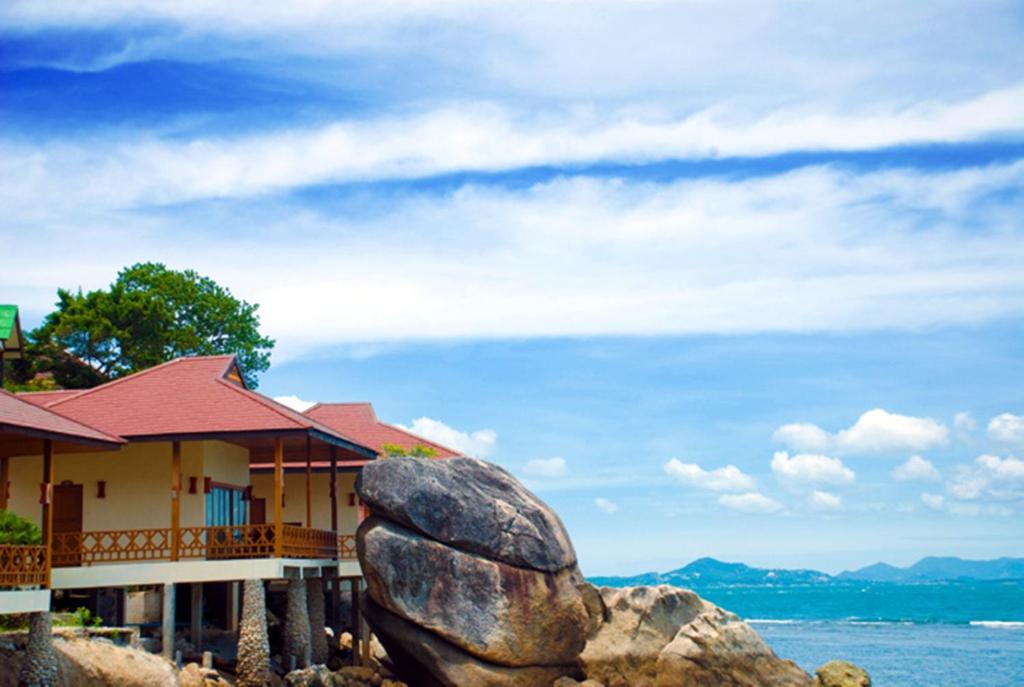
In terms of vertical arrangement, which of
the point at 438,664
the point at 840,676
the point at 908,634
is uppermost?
the point at 438,664

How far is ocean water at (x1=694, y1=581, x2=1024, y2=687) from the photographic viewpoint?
55.1 meters

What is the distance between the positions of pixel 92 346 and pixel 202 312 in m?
6.32

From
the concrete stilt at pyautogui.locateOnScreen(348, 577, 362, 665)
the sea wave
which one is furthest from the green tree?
Result: the sea wave

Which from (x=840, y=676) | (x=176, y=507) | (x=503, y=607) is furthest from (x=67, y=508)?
(x=840, y=676)

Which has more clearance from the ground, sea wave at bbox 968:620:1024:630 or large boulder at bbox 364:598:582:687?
large boulder at bbox 364:598:582:687

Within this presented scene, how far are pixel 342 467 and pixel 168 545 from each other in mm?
11899

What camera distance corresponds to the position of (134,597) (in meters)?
32.8

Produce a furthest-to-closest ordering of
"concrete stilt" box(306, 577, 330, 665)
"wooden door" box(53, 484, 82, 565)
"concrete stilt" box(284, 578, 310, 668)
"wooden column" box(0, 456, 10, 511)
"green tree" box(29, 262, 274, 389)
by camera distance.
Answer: "green tree" box(29, 262, 274, 389) < "concrete stilt" box(306, 577, 330, 665) < "wooden door" box(53, 484, 82, 565) < "concrete stilt" box(284, 578, 310, 668) < "wooden column" box(0, 456, 10, 511)

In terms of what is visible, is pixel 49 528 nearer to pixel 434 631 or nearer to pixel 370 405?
pixel 434 631

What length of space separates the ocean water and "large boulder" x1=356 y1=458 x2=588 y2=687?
968 inches

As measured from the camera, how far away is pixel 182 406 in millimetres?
31172

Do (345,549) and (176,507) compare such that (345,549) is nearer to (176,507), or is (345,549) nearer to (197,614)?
(197,614)

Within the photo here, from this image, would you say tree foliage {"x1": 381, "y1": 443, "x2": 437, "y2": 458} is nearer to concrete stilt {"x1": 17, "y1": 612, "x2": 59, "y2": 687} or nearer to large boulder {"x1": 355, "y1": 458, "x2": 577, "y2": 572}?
large boulder {"x1": 355, "y1": 458, "x2": 577, "y2": 572}

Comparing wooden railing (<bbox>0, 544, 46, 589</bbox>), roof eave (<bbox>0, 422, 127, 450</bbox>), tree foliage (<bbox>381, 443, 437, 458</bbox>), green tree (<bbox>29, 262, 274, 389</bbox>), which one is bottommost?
wooden railing (<bbox>0, 544, 46, 589</bbox>)
